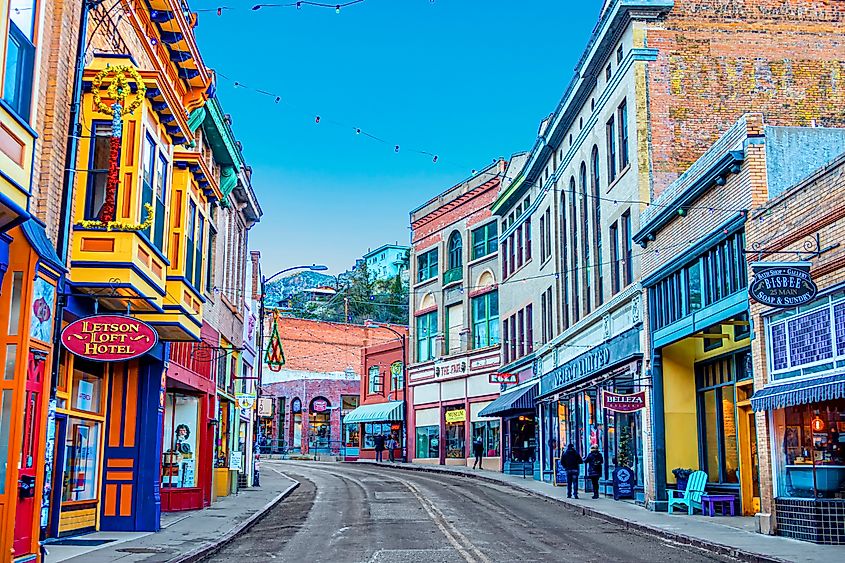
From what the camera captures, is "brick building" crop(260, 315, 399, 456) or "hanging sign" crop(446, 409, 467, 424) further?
"brick building" crop(260, 315, 399, 456)

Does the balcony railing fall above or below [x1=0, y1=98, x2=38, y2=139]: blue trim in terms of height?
above

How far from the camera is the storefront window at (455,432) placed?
52.2 meters

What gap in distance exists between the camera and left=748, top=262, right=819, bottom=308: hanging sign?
50.7ft

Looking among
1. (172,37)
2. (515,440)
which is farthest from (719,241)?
(515,440)

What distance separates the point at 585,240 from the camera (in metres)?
32.4

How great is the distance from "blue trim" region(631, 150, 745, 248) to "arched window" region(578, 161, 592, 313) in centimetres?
685

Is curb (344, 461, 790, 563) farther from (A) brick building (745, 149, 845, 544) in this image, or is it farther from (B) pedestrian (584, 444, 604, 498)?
(A) brick building (745, 149, 845, 544)

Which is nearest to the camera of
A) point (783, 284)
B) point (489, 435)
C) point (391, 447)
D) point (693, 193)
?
point (783, 284)

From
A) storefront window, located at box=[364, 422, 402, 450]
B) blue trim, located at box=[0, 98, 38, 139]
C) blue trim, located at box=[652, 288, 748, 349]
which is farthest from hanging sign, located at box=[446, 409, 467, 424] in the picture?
blue trim, located at box=[0, 98, 38, 139]

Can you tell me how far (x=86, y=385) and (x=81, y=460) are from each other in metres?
1.41

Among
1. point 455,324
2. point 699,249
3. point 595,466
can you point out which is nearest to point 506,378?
point 455,324

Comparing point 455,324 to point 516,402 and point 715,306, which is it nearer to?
point 516,402

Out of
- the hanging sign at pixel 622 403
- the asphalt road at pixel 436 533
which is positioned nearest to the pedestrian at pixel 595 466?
the asphalt road at pixel 436 533

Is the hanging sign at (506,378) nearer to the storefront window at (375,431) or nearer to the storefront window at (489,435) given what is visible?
the storefront window at (489,435)
